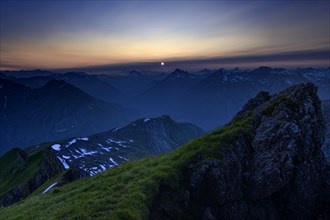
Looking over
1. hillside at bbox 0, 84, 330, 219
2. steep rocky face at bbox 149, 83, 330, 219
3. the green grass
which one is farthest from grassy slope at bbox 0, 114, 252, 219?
the green grass

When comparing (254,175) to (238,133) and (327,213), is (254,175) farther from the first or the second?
(327,213)

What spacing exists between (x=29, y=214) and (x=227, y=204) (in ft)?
56.2

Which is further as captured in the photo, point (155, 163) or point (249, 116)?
point (249, 116)

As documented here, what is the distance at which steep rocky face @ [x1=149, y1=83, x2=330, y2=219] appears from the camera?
26.8 meters

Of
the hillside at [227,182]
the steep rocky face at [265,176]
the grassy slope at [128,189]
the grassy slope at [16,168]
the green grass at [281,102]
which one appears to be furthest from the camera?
the grassy slope at [16,168]

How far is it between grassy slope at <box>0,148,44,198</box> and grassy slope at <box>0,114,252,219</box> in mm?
65581

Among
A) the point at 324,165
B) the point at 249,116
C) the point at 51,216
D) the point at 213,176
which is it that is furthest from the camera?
the point at 249,116

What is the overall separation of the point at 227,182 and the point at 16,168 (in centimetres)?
10841

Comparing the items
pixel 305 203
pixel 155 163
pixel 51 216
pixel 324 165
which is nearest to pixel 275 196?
pixel 305 203

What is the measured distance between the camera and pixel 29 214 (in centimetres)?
2530

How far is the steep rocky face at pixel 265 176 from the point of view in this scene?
26.8m

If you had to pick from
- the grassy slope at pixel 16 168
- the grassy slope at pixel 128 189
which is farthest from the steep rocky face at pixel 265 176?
the grassy slope at pixel 16 168

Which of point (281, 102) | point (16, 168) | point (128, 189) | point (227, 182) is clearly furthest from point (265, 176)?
point (16, 168)

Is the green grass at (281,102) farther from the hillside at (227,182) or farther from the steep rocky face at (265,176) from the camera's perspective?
the hillside at (227,182)
